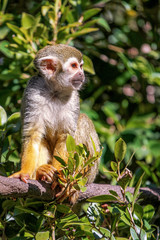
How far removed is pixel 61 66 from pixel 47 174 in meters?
1.46

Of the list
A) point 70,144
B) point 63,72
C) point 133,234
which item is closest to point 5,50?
point 63,72

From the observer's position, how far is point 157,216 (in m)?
4.24

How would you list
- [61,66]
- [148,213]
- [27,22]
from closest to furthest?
[148,213] → [61,66] → [27,22]

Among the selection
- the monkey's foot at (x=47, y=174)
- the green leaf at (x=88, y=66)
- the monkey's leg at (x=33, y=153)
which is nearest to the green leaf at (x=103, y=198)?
the monkey's foot at (x=47, y=174)

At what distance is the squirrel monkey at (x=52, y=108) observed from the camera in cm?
432

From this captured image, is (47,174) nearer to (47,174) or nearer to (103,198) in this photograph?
(47,174)

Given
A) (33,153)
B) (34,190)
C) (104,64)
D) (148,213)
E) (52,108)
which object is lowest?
(148,213)

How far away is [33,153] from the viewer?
4.21 metres

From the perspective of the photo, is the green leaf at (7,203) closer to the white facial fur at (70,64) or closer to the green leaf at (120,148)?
the green leaf at (120,148)

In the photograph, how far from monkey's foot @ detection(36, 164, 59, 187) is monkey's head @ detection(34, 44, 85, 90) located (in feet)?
3.68

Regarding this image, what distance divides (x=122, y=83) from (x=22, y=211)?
3198 mm

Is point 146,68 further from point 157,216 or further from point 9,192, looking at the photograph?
point 9,192

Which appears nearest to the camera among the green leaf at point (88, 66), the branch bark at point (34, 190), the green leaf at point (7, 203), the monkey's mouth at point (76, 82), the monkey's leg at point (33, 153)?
the branch bark at point (34, 190)

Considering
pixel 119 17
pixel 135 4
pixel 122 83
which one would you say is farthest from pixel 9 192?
pixel 119 17
